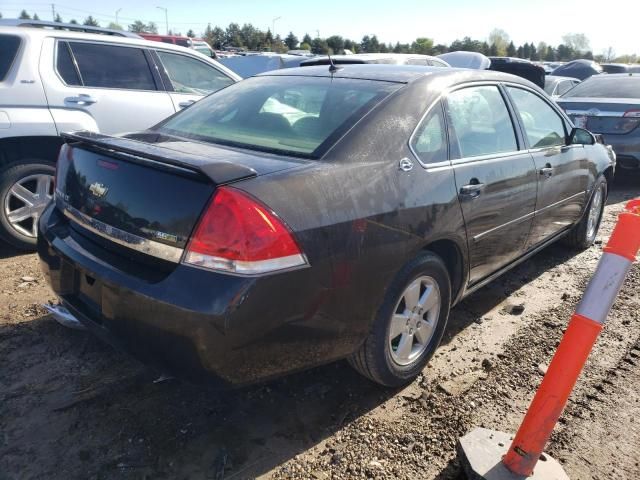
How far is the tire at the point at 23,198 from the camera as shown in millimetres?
4242

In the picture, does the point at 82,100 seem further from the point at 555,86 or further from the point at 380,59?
the point at 555,86

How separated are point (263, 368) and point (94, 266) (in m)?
0.85

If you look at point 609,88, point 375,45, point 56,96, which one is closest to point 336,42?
point 375,45

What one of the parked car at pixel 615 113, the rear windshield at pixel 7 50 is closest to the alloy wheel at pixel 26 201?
the rear windshield at pixel 7 50

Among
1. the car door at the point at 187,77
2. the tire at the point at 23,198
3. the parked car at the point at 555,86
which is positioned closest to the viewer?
the tire at the point at 23,198

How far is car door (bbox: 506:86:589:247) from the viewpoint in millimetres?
3766

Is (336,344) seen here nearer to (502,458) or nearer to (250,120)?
(502,458)

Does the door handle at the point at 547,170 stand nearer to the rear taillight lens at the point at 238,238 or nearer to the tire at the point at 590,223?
the tire at the point at 590,223

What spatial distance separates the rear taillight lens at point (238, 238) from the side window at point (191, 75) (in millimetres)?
3859

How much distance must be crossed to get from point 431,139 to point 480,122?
2.11 ft

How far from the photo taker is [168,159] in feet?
7.04

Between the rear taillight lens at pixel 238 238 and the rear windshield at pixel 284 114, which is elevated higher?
the rear windshield at pixel 284 114

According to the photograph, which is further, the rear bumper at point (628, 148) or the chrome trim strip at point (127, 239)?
the rear bumper at point (628, 148)

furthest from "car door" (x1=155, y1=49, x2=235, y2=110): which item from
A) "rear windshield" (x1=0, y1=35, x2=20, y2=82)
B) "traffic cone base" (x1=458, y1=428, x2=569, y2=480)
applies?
"traffic cone base" (x1=458, y1=428, x2=569, y2=480)
